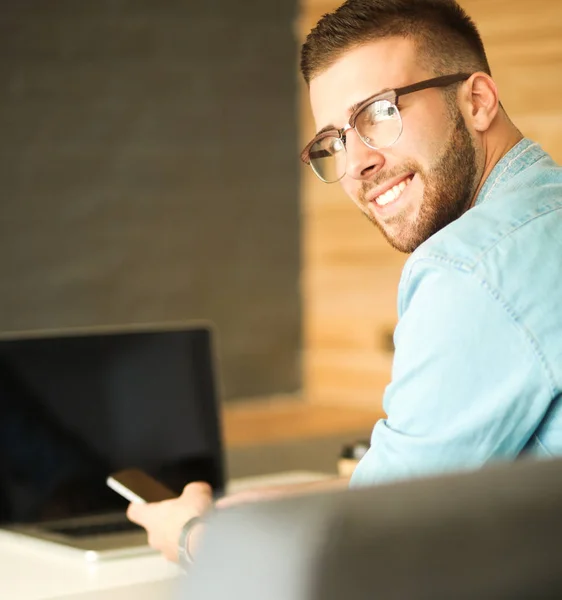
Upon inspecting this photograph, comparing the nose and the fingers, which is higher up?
the nose

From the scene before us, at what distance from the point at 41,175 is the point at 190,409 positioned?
177 cm

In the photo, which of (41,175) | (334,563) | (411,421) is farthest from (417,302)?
(41,175)

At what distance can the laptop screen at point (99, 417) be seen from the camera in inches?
72.1

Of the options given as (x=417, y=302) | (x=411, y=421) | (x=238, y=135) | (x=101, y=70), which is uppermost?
(x=101, y=70)

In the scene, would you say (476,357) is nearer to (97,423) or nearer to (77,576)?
(77,576)

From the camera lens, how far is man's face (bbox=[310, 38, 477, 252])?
1.35 m

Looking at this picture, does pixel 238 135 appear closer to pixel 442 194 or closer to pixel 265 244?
pixel 265 244

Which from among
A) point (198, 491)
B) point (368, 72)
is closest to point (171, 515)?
point (198, 491)

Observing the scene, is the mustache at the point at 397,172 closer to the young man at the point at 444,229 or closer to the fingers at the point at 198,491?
the young man at the point at 444,229

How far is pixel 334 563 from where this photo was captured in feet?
1.89

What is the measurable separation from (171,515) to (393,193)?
19.1 inches

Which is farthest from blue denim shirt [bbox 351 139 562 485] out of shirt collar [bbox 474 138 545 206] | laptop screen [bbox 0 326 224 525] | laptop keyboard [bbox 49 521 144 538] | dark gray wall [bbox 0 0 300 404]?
dark gray wall [bbox 0 0 300 404]

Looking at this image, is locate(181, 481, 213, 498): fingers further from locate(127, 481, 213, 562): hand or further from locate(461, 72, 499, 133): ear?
locate(461, 72, 499, 133): ear

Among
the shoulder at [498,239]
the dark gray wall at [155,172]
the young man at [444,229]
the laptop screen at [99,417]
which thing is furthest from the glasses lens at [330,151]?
the dark gray wall at [155,172]
